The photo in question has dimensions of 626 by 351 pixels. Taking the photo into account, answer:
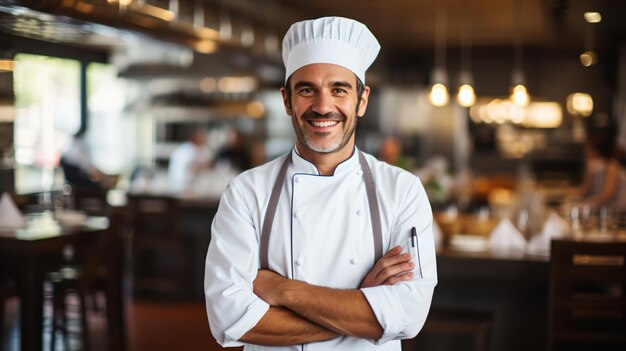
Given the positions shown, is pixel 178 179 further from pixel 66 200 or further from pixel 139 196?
pixel 66 200

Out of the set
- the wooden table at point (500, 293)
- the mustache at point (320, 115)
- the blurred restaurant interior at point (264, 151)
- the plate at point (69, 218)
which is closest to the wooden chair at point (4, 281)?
the blurred restaurant interior at point (264, 151)

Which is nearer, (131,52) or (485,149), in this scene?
(131,52)

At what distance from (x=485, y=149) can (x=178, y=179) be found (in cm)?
572

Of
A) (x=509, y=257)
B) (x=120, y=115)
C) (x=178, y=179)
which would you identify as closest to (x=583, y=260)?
(x=509, y=257)

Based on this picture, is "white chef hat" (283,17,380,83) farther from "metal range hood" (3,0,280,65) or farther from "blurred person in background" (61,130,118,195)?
"blurred person in background" (61,130,118,195)

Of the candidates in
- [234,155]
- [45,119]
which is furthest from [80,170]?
[234,155]

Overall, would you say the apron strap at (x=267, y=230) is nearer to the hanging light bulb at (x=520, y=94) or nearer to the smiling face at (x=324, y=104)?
the smiling face at (x=324, y=104)

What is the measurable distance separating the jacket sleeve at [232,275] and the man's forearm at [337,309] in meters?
0.09

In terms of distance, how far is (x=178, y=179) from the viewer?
10250mm

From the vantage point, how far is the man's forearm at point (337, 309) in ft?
6.44

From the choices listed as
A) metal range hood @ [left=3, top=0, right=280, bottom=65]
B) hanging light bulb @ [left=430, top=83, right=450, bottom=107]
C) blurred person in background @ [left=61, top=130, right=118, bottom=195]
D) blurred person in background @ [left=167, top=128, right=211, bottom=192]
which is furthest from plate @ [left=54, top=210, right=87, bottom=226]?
blurred person in background @ [left=167, top=128, right=211, bottom=192]

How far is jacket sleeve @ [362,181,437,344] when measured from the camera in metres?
1.97

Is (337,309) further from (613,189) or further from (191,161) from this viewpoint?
(191,161)

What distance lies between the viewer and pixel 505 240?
472 centimetres
